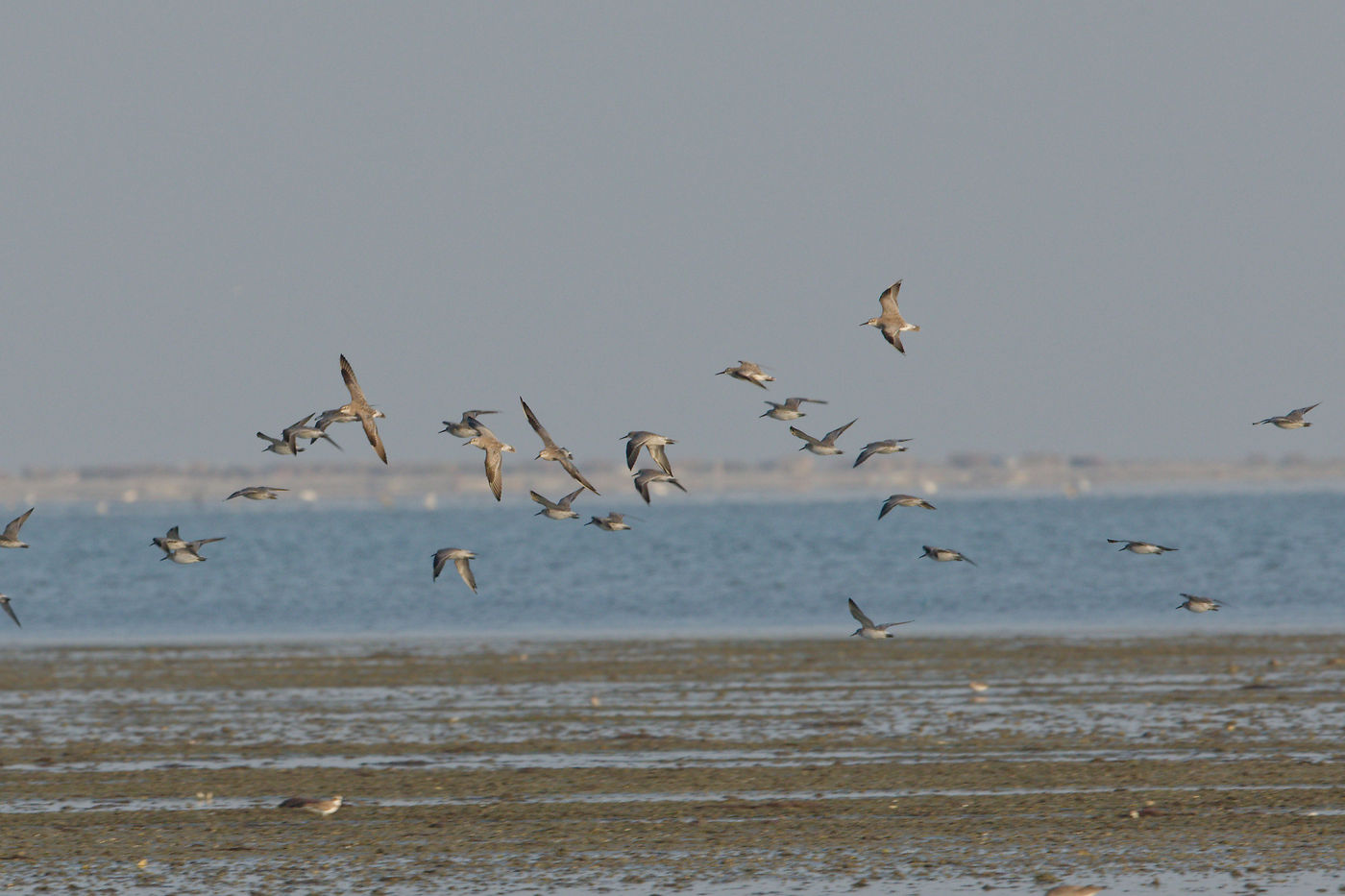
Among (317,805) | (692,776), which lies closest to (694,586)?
(692,776)

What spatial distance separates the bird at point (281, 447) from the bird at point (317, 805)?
351 centimetres

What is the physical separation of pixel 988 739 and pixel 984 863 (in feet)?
22.1

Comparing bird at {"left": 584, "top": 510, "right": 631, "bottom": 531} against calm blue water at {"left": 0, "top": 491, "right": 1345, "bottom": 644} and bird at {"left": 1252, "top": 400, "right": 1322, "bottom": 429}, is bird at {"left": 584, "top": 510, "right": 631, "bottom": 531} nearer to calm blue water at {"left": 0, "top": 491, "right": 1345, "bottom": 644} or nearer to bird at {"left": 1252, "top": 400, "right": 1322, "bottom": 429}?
bird at {"left": 1252, "top": 400, "right": 1322, "bottom": 429}

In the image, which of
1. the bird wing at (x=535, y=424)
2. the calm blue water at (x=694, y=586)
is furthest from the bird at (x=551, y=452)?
the calm blue water at (x=694, y=586)

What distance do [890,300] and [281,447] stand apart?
6.79 metres

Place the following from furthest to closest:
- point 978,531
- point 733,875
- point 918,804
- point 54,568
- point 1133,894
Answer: point 978,531 < point 54,568 < point 918,804 < point 733,875 < point 1133,894

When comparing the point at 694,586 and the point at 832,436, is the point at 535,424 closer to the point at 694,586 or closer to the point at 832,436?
the point at 832,436

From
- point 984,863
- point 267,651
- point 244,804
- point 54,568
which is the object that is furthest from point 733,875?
point 54,568

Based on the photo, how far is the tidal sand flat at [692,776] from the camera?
46.8 ft

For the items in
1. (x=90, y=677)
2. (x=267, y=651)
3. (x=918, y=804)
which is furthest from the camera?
(x=267, y=651)

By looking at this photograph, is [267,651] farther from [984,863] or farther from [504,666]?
[984,863]

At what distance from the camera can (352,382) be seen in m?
18.5

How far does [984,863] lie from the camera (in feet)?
46.5

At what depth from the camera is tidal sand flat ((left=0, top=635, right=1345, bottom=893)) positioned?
46.8ft
